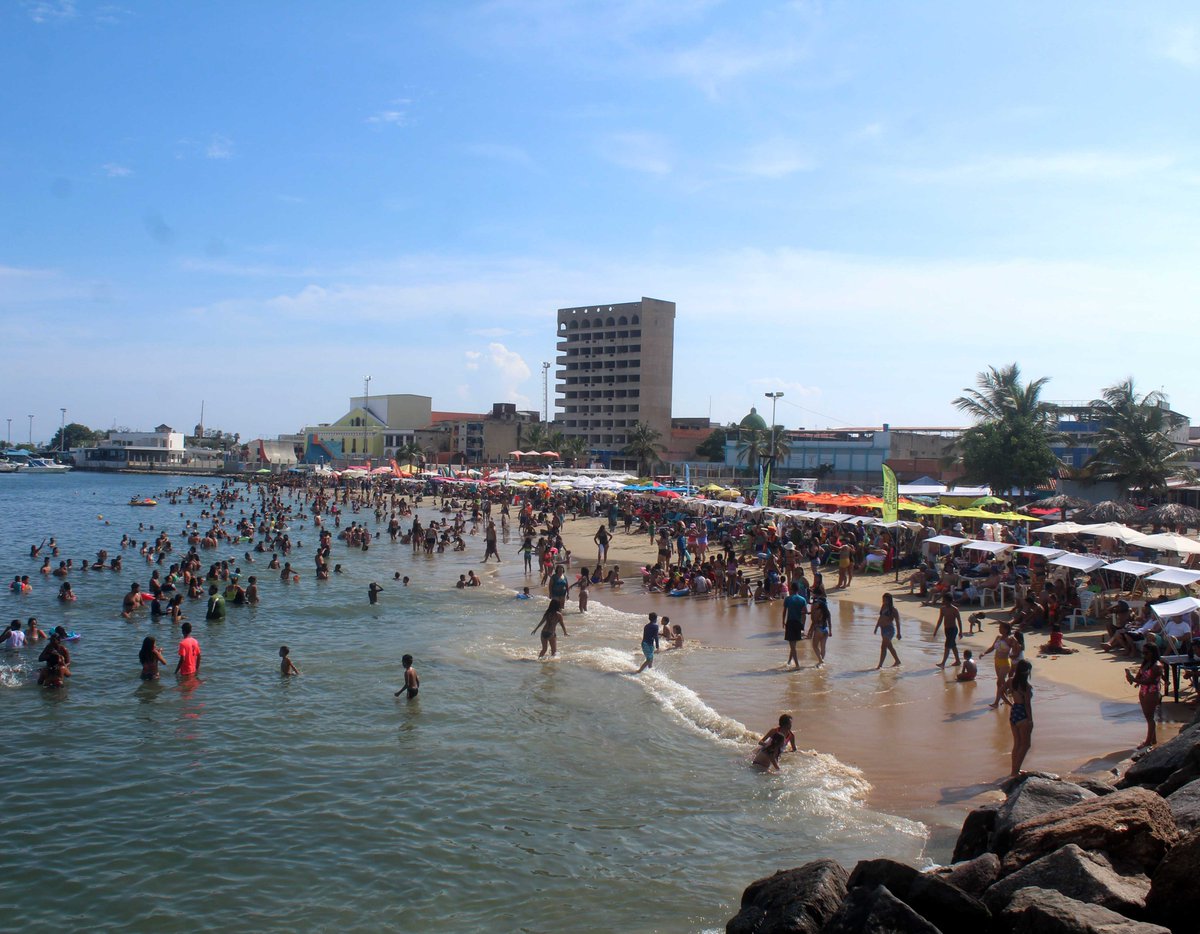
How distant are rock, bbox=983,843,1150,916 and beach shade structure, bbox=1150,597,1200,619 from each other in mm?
7898

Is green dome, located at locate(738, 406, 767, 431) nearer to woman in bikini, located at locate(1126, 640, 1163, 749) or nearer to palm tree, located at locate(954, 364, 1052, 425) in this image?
palm tree, located at locate(954, 364, 1052, 425)

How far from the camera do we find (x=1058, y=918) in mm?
5453

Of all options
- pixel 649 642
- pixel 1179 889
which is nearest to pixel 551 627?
pixel 649 642

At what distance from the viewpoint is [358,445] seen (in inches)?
4685

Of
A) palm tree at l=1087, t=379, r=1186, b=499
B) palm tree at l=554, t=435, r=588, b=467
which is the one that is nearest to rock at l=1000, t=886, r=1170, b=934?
palm tree at l=1087, t=379, r=1186, b=499

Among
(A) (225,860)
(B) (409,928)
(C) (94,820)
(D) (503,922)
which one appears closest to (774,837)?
(D) (503,922)

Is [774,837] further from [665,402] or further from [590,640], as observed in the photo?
[665,402]

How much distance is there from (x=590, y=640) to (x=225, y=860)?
10379 mm

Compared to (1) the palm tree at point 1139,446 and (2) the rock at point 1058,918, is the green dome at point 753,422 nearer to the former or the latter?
(1) the palm tree at point 1139,446

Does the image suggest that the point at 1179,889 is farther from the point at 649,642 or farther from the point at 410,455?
the point at 410,455

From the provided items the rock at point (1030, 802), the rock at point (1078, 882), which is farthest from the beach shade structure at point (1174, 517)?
the rock at point (1078, 882)

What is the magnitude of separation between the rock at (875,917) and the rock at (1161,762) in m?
3.75

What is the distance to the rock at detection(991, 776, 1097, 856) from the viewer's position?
7.18 m

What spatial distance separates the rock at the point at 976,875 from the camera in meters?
6.54
